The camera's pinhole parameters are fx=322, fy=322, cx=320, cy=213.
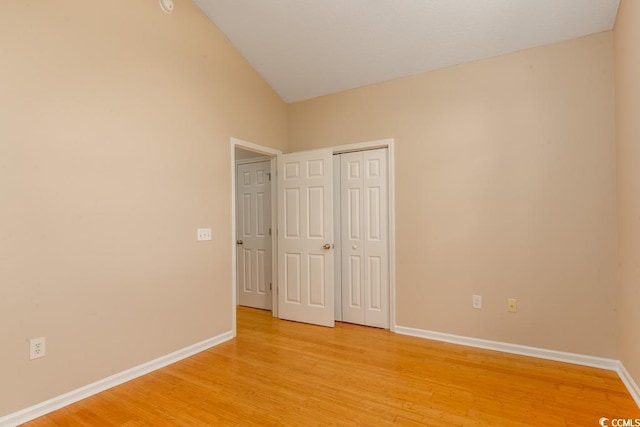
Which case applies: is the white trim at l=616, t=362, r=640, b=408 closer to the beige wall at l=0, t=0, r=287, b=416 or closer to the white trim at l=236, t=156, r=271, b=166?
the beige wall at l=0, t=0, r=287, b=416

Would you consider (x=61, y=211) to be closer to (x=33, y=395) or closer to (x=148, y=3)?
(x=33, y=395)

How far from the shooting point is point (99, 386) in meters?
2.32

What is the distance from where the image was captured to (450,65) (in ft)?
10.4

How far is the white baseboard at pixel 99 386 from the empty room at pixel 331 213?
0.02 metres

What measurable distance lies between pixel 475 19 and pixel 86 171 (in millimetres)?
3266

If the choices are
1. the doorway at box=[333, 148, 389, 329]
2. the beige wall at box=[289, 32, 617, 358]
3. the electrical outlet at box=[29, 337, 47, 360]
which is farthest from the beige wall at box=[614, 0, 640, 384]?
the electrical outlet at box=[29, 337, 47, 360]

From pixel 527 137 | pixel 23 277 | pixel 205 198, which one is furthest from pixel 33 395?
pixel 527 137

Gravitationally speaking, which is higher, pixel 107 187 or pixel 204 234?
pixel 107 187

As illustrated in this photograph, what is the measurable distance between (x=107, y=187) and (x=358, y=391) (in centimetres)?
237

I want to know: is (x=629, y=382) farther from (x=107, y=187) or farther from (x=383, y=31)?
(x=107, y=187)

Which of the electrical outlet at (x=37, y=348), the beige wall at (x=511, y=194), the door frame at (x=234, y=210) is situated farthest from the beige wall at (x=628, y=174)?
the electrical outlet at (x=37, y=348)

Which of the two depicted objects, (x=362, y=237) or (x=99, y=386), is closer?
(x=99, y=386)

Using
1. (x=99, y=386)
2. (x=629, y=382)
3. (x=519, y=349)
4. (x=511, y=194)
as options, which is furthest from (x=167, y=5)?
(x=629, y=382)

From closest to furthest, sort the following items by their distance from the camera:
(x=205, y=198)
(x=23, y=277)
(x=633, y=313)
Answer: (x=23, y=277) → (x=633, y=313) → (x=205, y=198)
